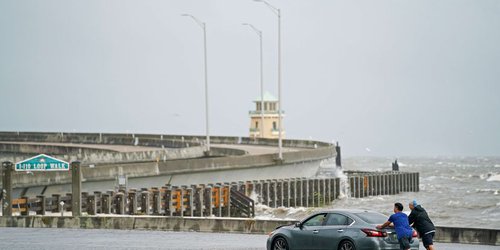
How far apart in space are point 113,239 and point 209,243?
3142mm

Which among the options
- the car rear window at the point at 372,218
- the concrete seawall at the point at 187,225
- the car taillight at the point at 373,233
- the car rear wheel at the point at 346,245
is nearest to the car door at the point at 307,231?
the car rear wheel at the point at 346,245

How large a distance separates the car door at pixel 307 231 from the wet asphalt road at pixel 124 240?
3.44 metres

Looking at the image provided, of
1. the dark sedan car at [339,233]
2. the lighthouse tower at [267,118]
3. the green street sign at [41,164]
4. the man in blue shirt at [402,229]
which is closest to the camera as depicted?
the man in blue shirt at [402,229]

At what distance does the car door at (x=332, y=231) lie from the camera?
23109 mm

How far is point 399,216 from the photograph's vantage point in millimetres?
22375

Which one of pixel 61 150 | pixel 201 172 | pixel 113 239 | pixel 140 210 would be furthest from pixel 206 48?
pixel 113 239

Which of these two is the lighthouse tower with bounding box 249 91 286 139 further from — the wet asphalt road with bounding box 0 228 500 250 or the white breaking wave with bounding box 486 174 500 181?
the wet asphalt road with bounding box 0 228 500 250

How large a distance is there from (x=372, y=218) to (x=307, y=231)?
1.54m

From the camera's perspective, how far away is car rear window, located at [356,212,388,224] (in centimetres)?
2297

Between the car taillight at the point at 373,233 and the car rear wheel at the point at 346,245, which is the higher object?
the car taillight at the point at 373,233

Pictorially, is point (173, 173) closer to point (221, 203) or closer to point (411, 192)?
point (221, 203)

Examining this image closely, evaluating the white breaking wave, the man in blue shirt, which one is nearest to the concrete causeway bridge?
the man in blue shirt

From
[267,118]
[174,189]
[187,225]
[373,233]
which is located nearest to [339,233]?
[373,233]

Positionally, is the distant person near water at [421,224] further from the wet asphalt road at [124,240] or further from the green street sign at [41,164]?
the green street sign at [41,164]
